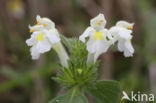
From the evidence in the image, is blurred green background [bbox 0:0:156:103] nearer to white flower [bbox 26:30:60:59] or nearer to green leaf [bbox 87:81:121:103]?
green leaf [bbox 87:81:121:103]

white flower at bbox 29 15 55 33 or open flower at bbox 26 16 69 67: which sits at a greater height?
white flower at bbox 29 15 55 33

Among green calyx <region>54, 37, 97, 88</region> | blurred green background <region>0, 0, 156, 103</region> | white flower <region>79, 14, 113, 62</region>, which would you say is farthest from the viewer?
blurred green background <region>0, 0, 156, 103</region>

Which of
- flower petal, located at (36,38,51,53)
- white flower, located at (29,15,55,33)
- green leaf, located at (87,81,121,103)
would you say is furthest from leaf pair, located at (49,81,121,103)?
white flower, located at (29,15,55,33)

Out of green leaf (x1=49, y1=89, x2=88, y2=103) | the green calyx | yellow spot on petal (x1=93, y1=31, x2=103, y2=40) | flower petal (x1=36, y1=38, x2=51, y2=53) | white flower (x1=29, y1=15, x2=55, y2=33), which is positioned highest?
white flower (x1=29, y1=15, x2=55, y2=33)

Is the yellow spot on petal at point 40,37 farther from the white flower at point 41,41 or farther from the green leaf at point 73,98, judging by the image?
the green leaf at point 73,98

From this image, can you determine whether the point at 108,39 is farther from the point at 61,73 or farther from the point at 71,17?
the point at 71,17

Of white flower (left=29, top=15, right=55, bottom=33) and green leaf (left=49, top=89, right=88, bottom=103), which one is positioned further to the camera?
white flower (left=29, top=15, right=55, bottom=33)

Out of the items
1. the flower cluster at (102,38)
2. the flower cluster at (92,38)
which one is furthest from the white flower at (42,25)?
the flower cluster at (102,38)
